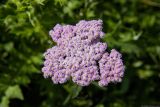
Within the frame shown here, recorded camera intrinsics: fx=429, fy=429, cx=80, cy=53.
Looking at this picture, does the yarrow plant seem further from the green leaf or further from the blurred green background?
the green leaf

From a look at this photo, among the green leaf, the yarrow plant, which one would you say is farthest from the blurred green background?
the yarrow plant

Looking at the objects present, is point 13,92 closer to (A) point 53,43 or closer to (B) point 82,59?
(A) point 53,43

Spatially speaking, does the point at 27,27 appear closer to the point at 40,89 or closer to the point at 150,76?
the point at 40,89

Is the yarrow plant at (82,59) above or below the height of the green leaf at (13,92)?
above

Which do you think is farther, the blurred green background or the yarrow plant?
the blurred green background

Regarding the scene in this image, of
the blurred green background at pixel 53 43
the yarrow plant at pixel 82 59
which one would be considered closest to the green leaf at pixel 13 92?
the blurred green background at pixel 53 43

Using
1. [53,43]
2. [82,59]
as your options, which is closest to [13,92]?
[53,43]

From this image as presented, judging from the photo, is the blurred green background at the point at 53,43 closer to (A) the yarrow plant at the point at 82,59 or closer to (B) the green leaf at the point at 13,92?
(B) the green leaf at the point at 13,92
